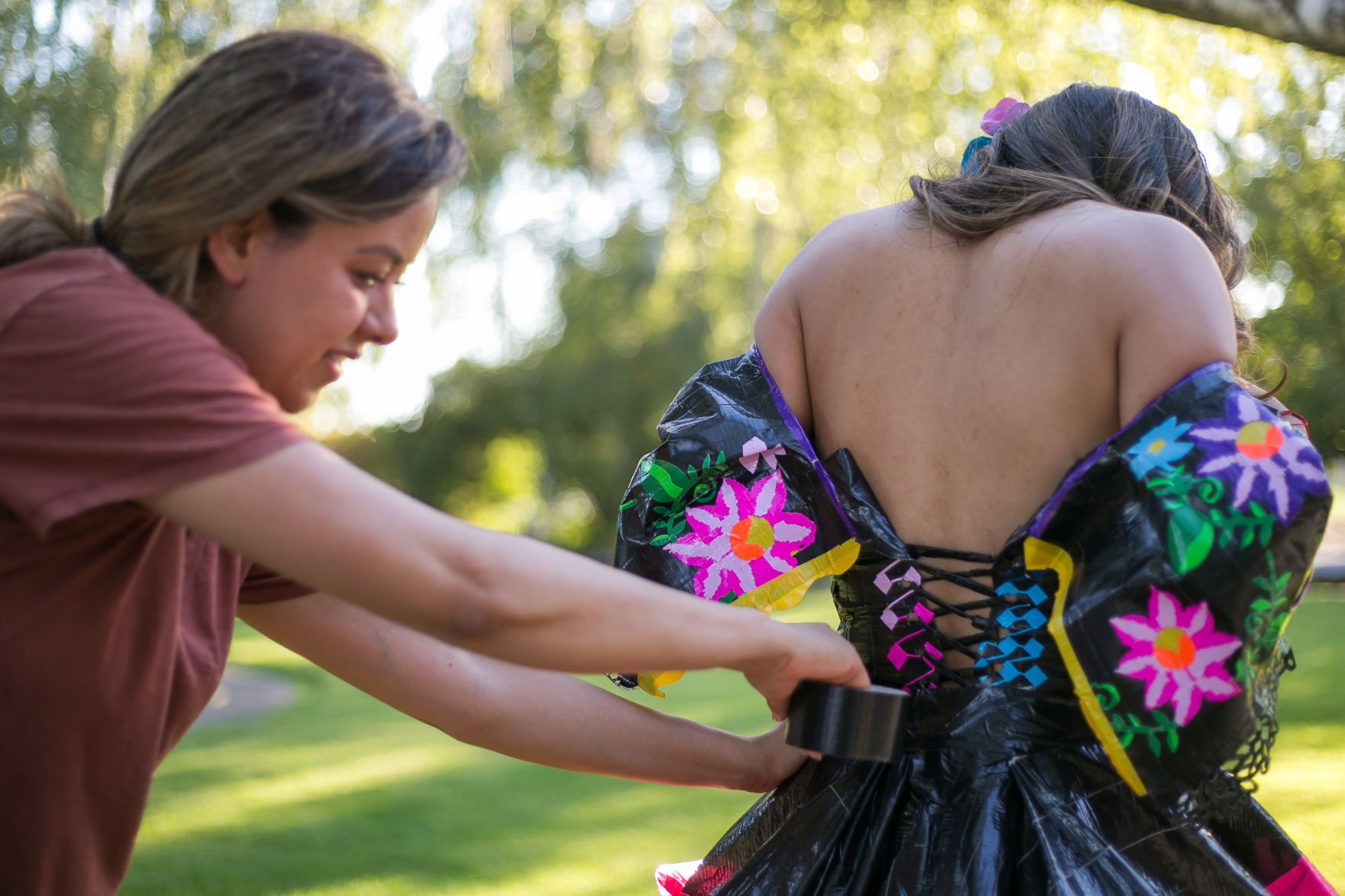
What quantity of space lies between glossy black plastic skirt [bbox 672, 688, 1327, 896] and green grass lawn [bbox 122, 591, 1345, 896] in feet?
6.75

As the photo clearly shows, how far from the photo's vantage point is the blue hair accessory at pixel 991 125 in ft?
6.67

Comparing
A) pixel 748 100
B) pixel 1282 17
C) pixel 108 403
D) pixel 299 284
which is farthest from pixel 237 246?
pixel 748 100

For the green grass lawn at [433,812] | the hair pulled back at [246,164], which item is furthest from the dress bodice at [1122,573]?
the green grass lawn at [433,812]

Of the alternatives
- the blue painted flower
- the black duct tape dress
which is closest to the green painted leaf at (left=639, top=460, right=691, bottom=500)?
the black duct tape dress

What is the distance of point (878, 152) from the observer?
10070mm

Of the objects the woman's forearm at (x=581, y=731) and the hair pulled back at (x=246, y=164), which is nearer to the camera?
the hair pulled back at (x=246, y=164)

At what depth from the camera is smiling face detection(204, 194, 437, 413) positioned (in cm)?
149

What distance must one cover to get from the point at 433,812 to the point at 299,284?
11.9 ft

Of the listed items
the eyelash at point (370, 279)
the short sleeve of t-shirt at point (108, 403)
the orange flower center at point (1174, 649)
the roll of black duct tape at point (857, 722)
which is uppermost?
the eyelash at point (370, 279)

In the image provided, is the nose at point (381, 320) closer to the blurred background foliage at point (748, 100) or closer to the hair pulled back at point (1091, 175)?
the hair pulled back at point (1091, 175)

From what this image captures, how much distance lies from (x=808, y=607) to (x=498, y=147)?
187 inches

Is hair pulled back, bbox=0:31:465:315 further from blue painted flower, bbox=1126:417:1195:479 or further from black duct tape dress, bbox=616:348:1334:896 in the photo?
blue painted flower, bbox=1126:417:1195:479

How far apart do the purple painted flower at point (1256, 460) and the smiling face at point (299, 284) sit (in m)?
0.99

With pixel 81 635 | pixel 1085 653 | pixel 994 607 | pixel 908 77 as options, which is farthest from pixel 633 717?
pixel 908 77
